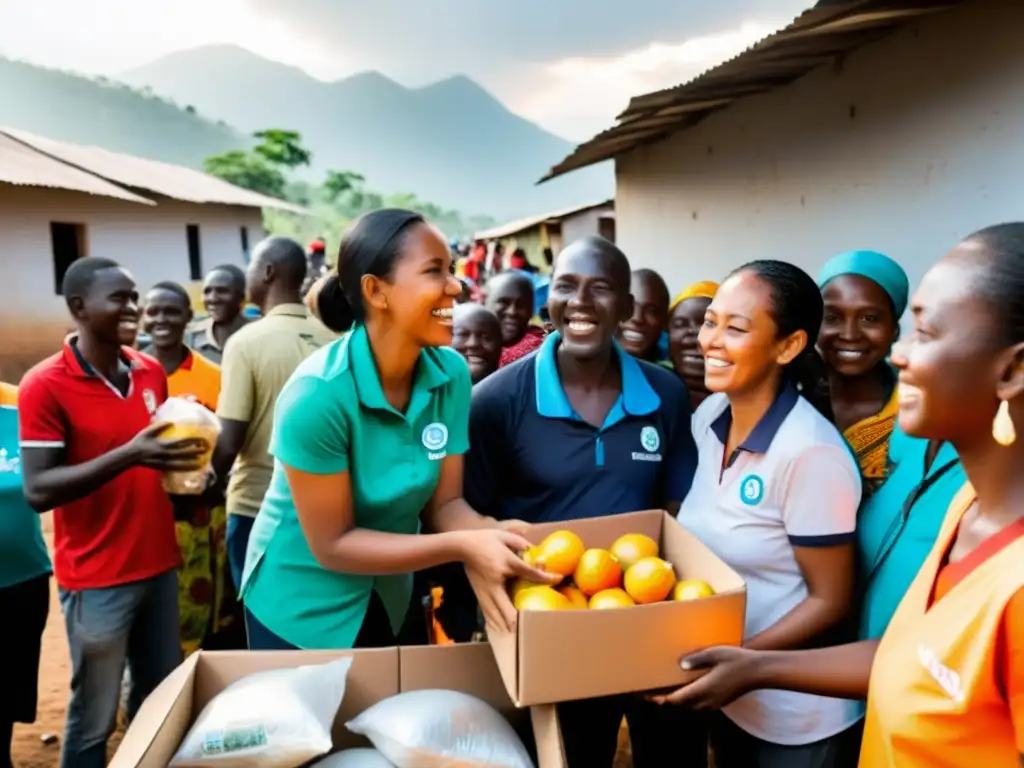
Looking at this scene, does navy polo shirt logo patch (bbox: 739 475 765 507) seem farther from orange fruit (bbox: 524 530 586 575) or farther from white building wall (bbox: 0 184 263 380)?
white building wall (bbox: 0 184 263 380)

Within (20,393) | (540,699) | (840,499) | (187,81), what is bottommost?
(540,699)

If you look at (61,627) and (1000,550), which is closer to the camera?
(1000,550)

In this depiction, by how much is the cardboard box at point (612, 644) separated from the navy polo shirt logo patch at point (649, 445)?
1.96 ft

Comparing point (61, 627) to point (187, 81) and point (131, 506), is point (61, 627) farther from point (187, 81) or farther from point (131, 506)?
point (187, 81)

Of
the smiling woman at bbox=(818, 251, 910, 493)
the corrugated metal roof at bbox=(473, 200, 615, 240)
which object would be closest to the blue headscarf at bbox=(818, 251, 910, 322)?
the smiling woman at bbox=(818, 251, 910, 493)

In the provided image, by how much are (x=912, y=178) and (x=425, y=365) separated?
9.56ft

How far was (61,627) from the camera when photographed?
5.00m

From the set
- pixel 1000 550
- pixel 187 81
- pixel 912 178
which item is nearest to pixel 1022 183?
pixel 912 178

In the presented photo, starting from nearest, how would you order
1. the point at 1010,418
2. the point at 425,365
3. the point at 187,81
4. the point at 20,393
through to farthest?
the point at 1010,418 < the point at 425,365 < the point at 20,393 < the point at 187,81

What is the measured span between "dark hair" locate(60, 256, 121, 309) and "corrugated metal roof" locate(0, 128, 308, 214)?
1200 cm

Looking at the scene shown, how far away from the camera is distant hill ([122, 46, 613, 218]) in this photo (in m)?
146

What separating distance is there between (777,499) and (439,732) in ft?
2.96

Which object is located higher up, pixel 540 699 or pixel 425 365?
pixel 425 365

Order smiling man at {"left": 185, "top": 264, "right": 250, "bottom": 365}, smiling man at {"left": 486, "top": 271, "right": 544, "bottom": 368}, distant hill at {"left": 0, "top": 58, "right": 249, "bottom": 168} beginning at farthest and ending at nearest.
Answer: distant hill at {"left": 0, "top": 58, "right": 249, "bottom": 168}, smiling man at {"left": 185, "top": 264, "right": 250, "bottom": 365}, smiling man at {"left": 486, "top": 271, "right": 544, "bottom": 368}
